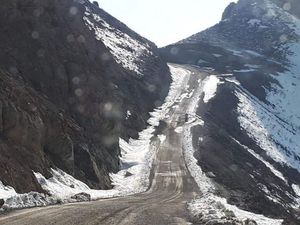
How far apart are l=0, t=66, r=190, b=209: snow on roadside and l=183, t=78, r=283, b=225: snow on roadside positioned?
367 centimetres

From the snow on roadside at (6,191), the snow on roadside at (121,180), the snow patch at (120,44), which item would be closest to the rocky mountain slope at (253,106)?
the snow on roadside at (121,180)

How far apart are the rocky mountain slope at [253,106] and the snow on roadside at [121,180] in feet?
18.5

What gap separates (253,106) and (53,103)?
63.8 m

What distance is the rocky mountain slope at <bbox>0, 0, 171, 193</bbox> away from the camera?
24.8 meters

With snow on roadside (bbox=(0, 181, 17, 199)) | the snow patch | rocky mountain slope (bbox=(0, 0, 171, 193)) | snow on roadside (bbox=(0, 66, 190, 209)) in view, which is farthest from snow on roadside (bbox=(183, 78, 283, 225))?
the snow patch

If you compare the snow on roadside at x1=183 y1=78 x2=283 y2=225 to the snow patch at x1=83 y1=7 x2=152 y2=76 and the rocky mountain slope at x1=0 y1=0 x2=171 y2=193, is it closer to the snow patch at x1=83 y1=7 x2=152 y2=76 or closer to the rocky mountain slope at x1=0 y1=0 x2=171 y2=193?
the rocky mountain slope at x1=0 y1=0 x2=171 y2=193

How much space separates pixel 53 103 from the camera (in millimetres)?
36938

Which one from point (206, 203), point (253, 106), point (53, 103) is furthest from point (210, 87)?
point (206, 203)

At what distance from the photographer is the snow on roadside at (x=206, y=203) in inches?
703

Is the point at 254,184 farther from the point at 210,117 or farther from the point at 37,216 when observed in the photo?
the point at 37,216

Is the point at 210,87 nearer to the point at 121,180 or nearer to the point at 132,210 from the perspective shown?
the point at 121,180

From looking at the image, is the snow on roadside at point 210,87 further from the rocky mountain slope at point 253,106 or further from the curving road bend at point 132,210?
the curving road bend at point 132,210

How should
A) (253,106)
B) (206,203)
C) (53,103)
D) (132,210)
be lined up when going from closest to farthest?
(132,210)
(206,203)
(53,103)
(253,106)

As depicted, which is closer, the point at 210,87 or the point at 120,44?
the point at 120,44
